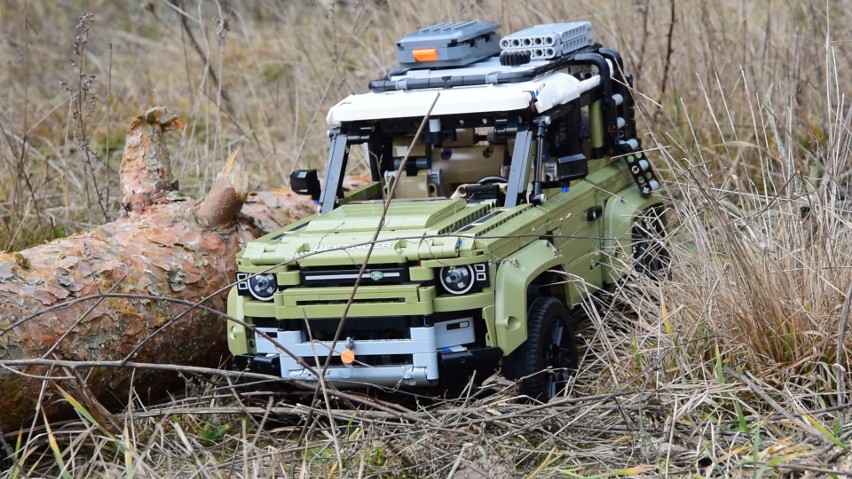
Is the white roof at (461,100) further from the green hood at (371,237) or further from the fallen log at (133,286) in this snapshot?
the fallen log at (133,286)

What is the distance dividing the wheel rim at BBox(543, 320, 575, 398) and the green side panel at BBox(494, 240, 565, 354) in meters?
0.40

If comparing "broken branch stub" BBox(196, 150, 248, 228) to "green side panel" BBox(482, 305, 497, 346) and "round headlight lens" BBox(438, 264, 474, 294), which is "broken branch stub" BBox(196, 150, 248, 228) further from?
"green side panel" BBox(482, 305, 497, 346)

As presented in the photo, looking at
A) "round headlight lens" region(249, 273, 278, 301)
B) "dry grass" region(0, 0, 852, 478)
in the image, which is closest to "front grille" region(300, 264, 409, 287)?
"round headlight lens" region(249, 273, 278, 301)

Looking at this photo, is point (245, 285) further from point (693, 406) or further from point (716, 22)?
point (716, 22)

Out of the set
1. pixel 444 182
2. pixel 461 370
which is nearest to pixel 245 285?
pixel 461 370

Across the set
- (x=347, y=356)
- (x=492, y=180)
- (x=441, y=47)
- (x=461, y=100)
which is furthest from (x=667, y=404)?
(x=441, y=47)

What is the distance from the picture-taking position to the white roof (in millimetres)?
5461

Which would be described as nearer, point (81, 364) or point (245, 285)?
point (81, 364)

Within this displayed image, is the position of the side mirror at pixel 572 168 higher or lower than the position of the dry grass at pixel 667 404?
higher

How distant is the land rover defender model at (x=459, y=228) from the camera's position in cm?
480

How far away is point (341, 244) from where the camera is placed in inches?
194

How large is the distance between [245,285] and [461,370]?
1103 millimetres

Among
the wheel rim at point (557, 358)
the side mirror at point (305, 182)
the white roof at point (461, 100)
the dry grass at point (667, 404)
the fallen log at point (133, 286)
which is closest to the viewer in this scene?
the dry grass at point (667, 404)

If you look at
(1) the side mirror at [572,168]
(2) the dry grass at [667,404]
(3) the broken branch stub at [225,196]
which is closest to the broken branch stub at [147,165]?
(3) the broken branch stub at [225,196]
